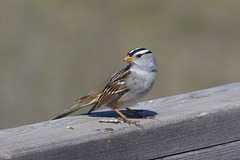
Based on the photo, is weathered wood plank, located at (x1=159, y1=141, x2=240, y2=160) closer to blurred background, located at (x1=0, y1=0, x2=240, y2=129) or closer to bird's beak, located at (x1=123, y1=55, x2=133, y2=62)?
bird's beak, located at (x1=123, y1=55, x2=133, y2=62)

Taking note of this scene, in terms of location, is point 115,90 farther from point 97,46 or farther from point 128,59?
point 97,46

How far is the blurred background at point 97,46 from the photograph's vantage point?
28.6ft

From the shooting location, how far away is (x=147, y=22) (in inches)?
410

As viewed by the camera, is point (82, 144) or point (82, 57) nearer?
point (82, 144)

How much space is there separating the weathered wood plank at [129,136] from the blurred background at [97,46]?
5.22 m

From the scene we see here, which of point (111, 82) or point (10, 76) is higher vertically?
point (111, 82)

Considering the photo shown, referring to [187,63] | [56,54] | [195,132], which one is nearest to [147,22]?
[187,63]

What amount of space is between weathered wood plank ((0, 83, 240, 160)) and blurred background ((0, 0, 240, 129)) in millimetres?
5223

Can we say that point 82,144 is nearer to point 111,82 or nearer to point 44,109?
point 111,82

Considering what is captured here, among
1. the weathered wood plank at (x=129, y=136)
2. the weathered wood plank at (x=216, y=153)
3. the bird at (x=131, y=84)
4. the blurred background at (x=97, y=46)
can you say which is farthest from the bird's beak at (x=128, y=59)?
the blurred background at (x=97, y=46)

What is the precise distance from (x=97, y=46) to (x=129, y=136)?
21.7 ft

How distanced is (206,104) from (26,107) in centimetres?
552

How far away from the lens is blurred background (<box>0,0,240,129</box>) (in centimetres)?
872

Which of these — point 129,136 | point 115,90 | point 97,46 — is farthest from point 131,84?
Answer: point 97,46
